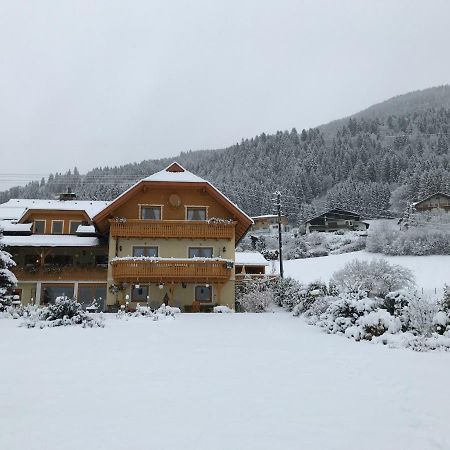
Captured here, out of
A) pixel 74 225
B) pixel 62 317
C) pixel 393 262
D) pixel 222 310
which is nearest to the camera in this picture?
pixel 62 317

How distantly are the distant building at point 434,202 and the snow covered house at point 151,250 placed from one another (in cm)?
6265

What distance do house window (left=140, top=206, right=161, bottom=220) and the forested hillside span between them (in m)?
62.6

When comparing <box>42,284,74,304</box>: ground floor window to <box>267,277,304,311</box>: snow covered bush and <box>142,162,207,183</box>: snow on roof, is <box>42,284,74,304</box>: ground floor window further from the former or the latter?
<box>267,277,304,311</box>: snow covered bush

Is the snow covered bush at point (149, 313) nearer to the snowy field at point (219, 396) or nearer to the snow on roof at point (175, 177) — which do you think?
the snowy field at point (219, 396)

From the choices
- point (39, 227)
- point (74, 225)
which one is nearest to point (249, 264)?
point (74, 225)

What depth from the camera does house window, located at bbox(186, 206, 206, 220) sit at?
30.2 m

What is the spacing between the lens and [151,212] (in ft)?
98.4

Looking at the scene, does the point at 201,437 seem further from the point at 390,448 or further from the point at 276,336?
the point at 276,336

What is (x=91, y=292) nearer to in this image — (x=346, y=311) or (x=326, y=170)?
(x=346, y=311)

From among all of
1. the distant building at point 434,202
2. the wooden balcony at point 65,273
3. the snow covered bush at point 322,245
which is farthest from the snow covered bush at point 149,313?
the distant building at point 434,202

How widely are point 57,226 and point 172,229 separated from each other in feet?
33.2

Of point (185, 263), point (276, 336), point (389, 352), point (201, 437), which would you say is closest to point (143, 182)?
point (185, 263)

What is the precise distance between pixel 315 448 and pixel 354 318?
11821mm

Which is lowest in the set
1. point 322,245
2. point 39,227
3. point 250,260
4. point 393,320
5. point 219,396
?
point 219,396
